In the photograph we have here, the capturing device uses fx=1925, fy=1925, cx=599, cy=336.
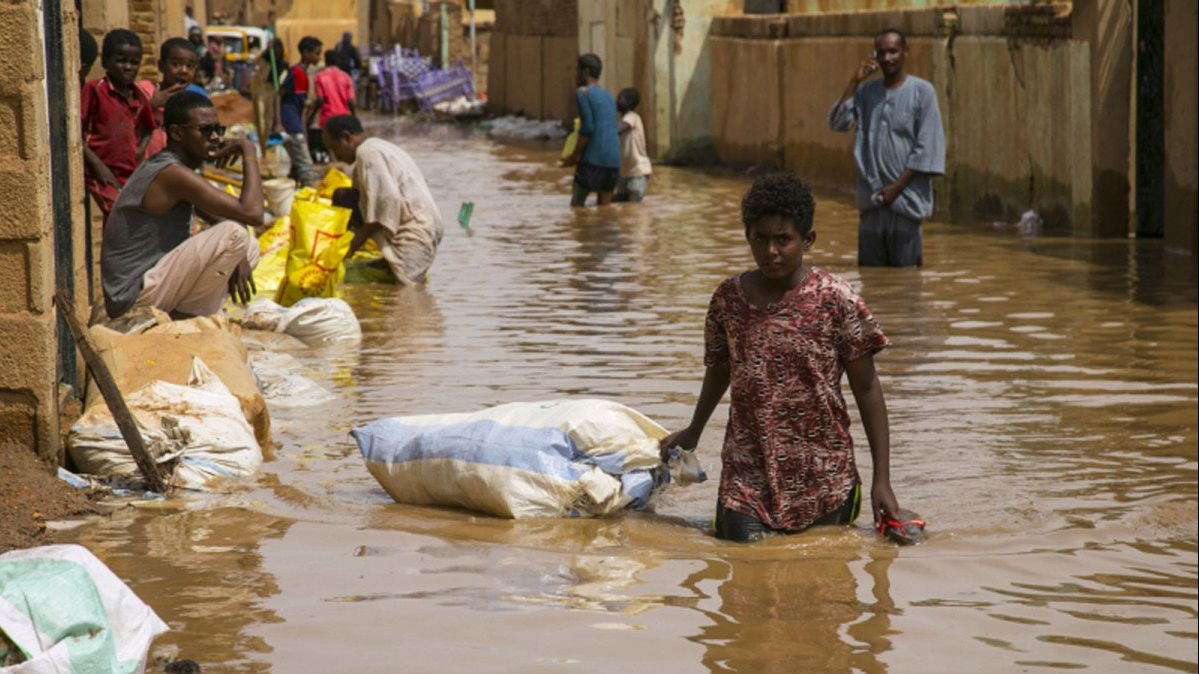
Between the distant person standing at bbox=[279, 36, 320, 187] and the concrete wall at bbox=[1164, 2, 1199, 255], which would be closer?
the concrete wall at bbox=[1164, 2, 1199, 255]

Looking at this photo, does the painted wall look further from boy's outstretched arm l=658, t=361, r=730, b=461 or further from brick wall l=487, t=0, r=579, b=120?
boy's outstretched arm l=658, t=361, r=730, b=461

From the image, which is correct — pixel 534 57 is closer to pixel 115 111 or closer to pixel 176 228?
pixel 115 111

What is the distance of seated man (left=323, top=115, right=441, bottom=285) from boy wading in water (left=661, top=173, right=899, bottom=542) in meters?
6.35

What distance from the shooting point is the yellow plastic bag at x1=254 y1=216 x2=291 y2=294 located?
11201mm

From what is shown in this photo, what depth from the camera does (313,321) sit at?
31.7 ft

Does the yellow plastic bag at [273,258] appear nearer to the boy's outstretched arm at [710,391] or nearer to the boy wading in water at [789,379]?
the boy's outstretched arm at [710,391]

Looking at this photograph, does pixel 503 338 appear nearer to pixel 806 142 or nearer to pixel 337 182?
pixel 337 182

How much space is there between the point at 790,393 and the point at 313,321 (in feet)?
15.0

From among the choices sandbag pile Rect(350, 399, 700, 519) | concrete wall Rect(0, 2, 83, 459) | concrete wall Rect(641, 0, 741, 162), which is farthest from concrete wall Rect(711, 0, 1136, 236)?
concrete wall Rect(0, 2, 83, 459)

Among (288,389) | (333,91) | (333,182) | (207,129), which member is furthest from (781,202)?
(333,91)

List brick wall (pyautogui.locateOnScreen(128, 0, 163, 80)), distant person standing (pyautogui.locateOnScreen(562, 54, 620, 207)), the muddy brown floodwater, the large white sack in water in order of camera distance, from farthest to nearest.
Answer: distant person standing (pyautogui.locateOnScreen(562, 54, 620, 207)) → brick wall (pyautogui.locateOnScreen(128, 0, 163, 80)) → the large white sack in water → the muddy brown floodwater

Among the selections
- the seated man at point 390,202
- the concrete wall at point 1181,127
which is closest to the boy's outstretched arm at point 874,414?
the seated man at point 390,202

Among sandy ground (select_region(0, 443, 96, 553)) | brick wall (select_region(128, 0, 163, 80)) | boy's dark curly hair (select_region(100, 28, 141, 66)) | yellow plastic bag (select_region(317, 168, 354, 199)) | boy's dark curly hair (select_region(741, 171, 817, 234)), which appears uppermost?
brick wall (select_region(128, 0, 163, 80))

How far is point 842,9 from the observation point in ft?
73.0
